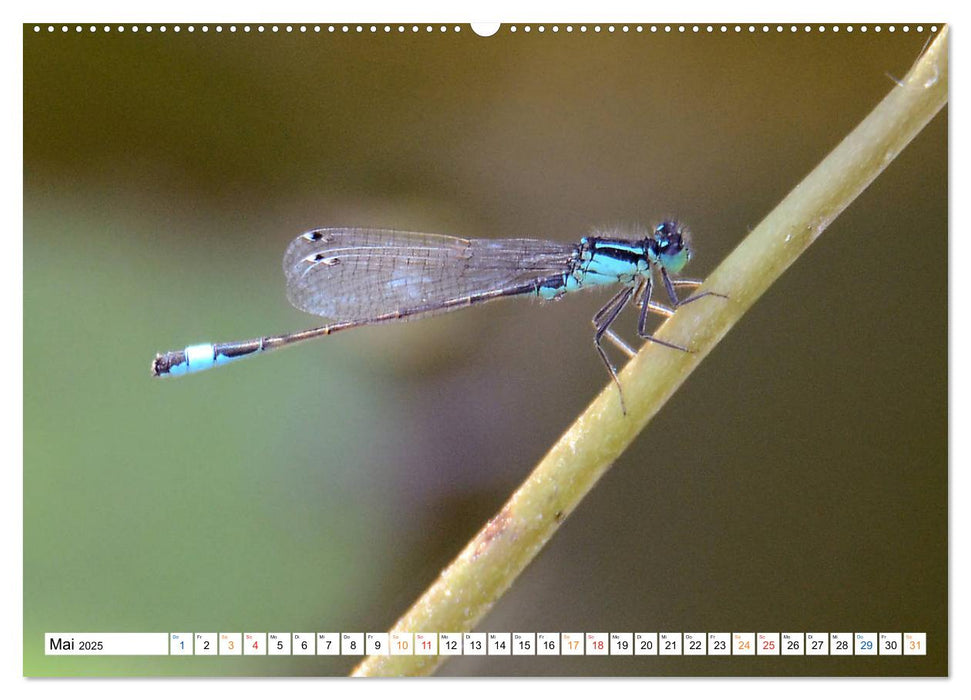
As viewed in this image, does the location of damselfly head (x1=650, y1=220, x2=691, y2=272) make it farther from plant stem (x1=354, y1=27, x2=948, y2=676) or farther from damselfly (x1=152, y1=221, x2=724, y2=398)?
plant stem (x1=354, y1=27, x2=948, y2=676)

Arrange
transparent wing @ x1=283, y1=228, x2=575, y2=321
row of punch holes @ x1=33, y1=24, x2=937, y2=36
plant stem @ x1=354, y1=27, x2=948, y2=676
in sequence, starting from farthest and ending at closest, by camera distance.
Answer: transparent wing @ x1=283, y1=228, x2=575, y2=321 < row of punch holes @ x1=33, y1=24, x2=937, y2=36 < plant stem @ x1=354, y1=27, x2=948, y2=676

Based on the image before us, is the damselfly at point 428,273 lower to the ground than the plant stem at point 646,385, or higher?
higher

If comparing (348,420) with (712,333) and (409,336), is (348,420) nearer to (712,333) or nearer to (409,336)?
(409,336)

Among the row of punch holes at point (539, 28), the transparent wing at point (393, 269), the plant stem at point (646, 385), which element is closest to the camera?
the plant stem at point (646, 385)

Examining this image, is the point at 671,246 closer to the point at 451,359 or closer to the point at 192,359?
the point at 451,359

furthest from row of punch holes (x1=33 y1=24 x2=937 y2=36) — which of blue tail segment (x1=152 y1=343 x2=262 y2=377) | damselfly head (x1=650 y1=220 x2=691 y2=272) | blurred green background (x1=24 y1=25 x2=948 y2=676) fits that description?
blue tail segment (x1=152 y1=343 x2=262 y2=377)

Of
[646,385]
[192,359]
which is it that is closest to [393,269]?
[192,359]

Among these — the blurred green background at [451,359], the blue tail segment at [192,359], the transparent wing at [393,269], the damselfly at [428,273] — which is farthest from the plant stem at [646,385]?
the blue tail segment at [192,359]

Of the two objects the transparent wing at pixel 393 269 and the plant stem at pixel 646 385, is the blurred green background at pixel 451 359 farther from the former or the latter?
the plant stem at pixel 646 385
